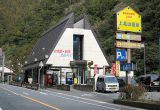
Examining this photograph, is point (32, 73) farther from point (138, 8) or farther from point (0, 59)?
point (0, 59)

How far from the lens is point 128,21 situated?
25422 millimetres

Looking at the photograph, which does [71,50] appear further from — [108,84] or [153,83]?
[153,83]

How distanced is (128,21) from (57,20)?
8763 cm

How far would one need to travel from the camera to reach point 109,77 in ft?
132

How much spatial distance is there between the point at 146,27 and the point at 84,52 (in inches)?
823

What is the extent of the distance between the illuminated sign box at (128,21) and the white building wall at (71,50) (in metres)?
33.9

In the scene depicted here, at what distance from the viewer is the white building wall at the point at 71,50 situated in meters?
59.1

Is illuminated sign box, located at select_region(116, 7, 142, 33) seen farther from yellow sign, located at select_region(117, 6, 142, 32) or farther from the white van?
the white van

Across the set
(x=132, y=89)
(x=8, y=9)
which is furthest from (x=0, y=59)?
(x=132, y=89)

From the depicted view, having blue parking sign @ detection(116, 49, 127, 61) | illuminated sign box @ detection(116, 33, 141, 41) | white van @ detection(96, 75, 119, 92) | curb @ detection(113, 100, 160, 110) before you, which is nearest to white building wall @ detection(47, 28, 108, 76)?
white van @ detection(96, 75, 119, 92)

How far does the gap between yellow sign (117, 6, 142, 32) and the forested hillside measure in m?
41.5

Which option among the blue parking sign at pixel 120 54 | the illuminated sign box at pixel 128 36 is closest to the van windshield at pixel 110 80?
the blue parking sign at pixel 120 54

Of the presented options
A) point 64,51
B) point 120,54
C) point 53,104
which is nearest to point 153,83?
point 120,54

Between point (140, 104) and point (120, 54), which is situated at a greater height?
point (120, 54)
